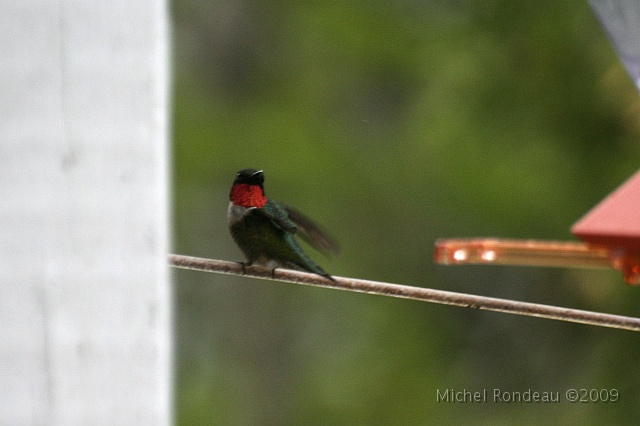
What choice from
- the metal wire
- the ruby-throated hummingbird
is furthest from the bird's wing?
the metal wire

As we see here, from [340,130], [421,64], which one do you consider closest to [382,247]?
[340,130]

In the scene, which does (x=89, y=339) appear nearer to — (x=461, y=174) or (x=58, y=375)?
(x=58, y=375)

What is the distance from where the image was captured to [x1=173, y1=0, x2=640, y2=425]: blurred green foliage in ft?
13.3

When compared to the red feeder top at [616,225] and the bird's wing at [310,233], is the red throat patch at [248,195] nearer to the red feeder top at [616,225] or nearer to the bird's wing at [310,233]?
the bird's wing at [310,233]

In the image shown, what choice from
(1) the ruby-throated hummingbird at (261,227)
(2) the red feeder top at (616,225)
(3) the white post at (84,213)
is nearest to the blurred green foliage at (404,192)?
(1) the ruby-throated hummingbird at (261,227)

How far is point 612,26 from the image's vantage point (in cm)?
107

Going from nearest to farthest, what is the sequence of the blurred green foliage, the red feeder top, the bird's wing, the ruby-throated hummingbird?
1. the red feeder top
2. the bird's wing
3. the ruby-throated hummingbird
4. the blurred green foliage

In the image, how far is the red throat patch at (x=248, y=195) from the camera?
1636 millimetres

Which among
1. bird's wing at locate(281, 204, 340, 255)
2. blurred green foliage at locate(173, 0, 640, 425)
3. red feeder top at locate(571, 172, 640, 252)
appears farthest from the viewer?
blurred green foliage at locate(173, 0, 640, 425)

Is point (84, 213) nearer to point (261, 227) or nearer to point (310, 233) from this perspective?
point (310, 233)

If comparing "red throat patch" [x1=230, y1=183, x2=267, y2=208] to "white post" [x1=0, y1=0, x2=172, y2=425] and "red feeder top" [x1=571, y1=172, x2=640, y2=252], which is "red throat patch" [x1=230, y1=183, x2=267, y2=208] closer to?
"red feeder top" [x1=571, y1=172, x2=640, y2=252]

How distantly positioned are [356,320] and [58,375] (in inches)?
163

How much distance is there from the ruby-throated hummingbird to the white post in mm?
1035

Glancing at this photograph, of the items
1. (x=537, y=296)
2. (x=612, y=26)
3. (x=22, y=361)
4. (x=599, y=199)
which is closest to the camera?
(x=22, y=361)
